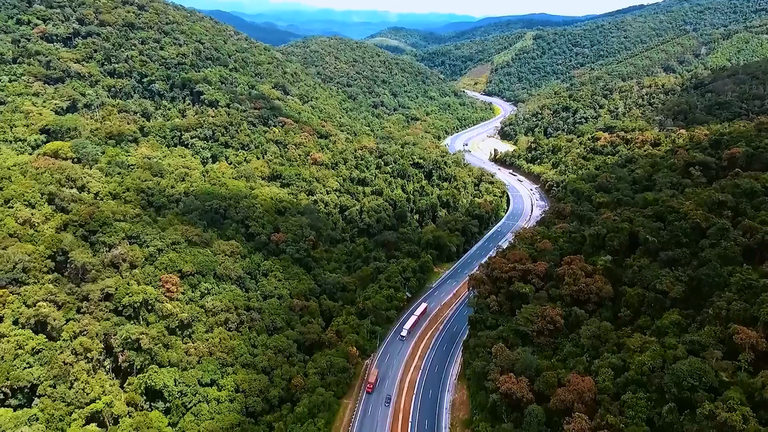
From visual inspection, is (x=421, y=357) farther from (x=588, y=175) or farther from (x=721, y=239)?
(x=588, y=175)

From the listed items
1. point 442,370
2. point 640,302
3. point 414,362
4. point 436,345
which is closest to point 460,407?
point 442,370

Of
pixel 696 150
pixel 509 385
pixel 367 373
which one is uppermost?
pixel 696 150

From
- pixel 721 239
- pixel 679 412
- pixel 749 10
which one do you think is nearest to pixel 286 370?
pixel 679 412

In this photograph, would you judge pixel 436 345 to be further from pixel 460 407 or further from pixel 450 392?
pixel 460 407

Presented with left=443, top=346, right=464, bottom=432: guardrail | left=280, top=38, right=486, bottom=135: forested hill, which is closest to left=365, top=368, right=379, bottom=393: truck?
left=443, top=346, right=464, bottom=432: guardrail

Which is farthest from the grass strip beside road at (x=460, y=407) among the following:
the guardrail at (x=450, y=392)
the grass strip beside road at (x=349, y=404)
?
the grass strip beside road at (x=349, y=404)

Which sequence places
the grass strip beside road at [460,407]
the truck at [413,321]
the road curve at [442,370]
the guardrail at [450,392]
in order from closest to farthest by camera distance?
the grass strip beside road at [460,407], the guardrail at [450,392], the road curve at [442,370], the truck at [413,321]

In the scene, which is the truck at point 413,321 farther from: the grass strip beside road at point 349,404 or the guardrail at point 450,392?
the guardrail at point 450,392
